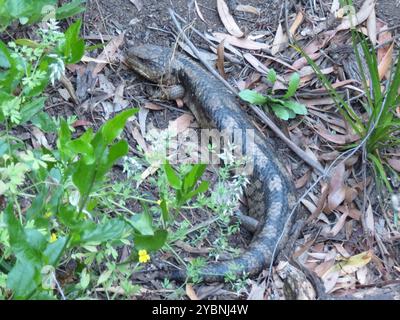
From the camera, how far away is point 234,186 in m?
4.65

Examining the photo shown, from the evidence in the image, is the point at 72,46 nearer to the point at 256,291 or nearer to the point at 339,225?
the point at 256,291

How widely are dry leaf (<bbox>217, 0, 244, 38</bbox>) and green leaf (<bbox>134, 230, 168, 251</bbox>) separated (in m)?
3.11

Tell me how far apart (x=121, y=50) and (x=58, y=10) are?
37.2 inches

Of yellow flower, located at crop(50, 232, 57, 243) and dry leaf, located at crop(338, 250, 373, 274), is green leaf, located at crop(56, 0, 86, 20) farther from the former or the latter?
dry leaf, located at crop(338, 250, 373, 274)

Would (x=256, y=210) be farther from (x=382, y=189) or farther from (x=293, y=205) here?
(x=382, y=189)

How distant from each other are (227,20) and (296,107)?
3.89 ft

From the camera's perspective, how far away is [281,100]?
6180mm

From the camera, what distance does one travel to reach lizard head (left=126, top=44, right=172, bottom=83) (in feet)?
21.4

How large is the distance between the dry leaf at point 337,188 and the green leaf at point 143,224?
6.97ft

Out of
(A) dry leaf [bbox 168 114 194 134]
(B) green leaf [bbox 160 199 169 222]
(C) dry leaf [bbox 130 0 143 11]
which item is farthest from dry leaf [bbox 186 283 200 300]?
(C) dry leaf [bbox 130 0 143 11]
